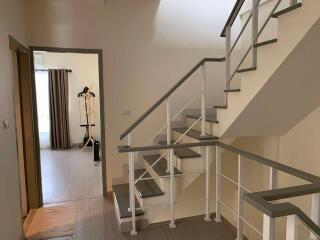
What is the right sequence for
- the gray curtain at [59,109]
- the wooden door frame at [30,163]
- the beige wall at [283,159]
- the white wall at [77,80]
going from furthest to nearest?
the white wall at [77,80] → the gray curtain at [59,109] → the wooden door frame at [30,163] → the beige wall at [283,159]

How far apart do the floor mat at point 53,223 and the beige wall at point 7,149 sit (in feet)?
0.88

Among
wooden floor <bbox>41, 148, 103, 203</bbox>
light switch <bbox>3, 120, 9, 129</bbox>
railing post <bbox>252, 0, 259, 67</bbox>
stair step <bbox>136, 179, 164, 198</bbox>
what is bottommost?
wooden floor <bbox>41, 148, 103, 203</bbox>

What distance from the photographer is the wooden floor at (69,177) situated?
3619 mm

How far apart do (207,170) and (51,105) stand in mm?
5331

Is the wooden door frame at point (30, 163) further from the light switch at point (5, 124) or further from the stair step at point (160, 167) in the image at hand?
the stair step at point (160, 167)

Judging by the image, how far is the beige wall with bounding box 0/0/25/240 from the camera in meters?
2.01

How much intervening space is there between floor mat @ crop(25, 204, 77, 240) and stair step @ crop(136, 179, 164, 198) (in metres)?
0.84

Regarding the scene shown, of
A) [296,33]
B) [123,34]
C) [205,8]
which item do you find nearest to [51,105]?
[123,34]

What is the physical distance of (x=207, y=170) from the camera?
2.67 metres

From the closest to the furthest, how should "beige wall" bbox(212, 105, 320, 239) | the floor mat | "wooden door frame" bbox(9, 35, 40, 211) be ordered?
1. the floor mat
2. "beige wall" bbox(212, 105, 320, 239)
3. "wooden door frame" bbox(9, 35, 40, 211)

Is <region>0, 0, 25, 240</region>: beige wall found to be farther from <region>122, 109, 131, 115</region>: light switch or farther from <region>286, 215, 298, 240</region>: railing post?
<region>286, 215, 298, 240</region>: railing post

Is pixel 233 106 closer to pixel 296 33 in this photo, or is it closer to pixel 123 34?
pixel 296 33

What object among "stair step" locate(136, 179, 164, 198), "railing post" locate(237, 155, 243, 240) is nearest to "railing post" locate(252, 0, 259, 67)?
"railing post" locate(237, 155, 243, 240)

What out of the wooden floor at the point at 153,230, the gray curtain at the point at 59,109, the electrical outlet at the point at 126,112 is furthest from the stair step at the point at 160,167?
the gray curtain at the point at 59,109
